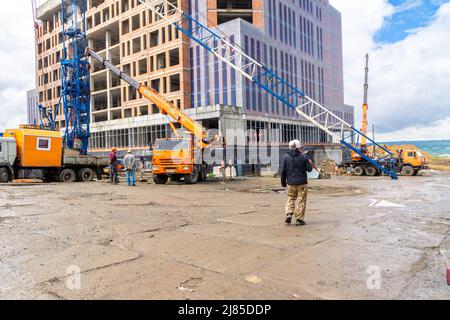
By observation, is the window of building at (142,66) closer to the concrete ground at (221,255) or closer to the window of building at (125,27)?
the window of building at (125,27)

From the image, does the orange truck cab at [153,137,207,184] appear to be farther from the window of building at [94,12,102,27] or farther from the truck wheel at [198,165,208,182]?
the window of building at [94,12,102,27]

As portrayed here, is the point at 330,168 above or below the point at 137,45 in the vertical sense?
below

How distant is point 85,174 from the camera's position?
23234mm

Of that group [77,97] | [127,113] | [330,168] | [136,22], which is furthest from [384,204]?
[136,22]

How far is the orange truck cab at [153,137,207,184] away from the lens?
Result: 1964 cm

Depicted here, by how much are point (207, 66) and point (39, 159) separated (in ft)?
95.1

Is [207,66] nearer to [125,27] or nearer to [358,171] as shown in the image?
[125,27]

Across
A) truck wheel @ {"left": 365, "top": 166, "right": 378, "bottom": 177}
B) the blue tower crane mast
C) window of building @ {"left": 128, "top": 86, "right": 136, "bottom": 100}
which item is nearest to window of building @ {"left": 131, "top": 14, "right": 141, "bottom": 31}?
window of building @ {"left": 128, "top": 86, "right": 136, "bottom": 100}

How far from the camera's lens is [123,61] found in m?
54.8

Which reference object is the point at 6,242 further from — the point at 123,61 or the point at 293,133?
the point at 123,61

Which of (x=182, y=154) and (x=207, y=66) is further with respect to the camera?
(x=207, y=66)

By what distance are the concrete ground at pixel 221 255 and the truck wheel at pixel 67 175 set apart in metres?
13.4
